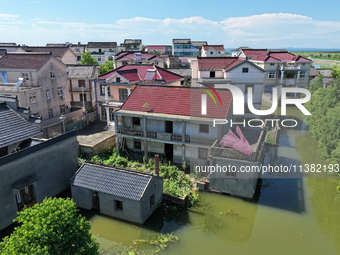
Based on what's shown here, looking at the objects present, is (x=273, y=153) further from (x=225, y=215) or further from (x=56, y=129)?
(x=56, y=129)

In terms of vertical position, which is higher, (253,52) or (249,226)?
(253,52)

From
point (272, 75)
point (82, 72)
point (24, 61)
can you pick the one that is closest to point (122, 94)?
point (82, 72)

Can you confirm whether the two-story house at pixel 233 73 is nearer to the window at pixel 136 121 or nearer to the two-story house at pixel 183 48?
the window at pixel 136 121

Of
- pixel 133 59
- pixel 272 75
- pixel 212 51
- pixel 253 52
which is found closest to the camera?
pixel 272 75

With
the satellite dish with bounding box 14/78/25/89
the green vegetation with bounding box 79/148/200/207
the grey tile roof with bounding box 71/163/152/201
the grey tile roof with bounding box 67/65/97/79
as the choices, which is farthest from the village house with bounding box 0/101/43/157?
the grey tile roof with bounding box 67/65/97/79

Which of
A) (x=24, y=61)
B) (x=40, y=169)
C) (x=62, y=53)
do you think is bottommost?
(x=40, y=169)

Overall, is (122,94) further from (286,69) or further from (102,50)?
(102,50)

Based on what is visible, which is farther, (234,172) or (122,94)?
(122,94)

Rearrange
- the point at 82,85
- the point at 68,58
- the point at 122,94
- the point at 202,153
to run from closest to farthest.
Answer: the point at 202,153 → the point at 122,94 → the point at 82,85 → the point at 68,58
